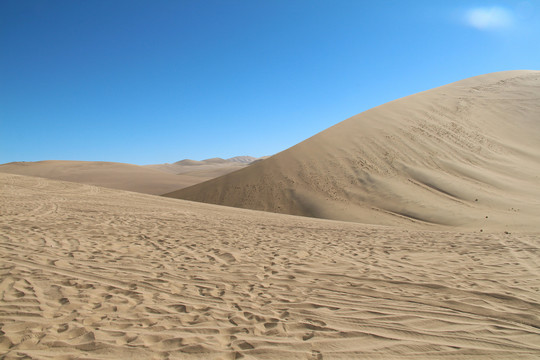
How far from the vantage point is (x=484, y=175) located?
17.3 m

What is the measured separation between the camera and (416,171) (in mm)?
18141

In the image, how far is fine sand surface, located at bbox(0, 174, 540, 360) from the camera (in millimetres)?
2809

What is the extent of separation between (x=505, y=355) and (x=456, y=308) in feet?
3.04

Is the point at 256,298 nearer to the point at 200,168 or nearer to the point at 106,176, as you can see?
the point at 106,176

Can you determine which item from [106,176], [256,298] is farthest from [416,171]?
[106,176]

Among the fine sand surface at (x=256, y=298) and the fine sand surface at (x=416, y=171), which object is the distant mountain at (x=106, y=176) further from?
the fine sand surface at (x=256, y=298)

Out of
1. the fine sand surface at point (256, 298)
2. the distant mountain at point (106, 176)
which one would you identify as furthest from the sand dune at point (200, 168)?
the fine sand surface at point (256, 298)

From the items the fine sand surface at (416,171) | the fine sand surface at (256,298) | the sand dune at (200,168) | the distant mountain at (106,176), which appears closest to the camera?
the fine sand surface at (256,298)

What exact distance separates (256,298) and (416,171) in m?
16.6

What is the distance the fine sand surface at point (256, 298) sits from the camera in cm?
281

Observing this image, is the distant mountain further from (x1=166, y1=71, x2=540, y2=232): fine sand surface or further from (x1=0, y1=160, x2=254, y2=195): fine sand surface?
(x1=166, y1=71, x2=540, y2=232): fine sand surface

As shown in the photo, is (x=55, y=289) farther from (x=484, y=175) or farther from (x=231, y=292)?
(x=484, y=175)

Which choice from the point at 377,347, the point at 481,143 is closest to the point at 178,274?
the point at 377,347

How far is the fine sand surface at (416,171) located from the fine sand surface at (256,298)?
27.3 ft
